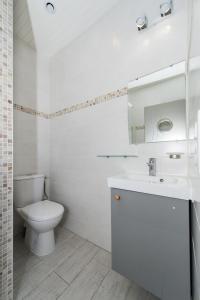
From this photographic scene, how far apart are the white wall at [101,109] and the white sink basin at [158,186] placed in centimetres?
10

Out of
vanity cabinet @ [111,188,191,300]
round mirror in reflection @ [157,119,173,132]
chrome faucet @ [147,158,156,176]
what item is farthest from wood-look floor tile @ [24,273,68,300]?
round mirror in reflection @ [157,119,173,132]

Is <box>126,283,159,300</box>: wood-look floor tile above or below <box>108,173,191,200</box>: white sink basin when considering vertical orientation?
below

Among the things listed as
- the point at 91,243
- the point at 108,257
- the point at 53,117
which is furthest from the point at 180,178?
the point at 53,117

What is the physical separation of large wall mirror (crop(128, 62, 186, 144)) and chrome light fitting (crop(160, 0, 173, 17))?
1.41 feet

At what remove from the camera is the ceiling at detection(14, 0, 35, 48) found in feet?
4.67

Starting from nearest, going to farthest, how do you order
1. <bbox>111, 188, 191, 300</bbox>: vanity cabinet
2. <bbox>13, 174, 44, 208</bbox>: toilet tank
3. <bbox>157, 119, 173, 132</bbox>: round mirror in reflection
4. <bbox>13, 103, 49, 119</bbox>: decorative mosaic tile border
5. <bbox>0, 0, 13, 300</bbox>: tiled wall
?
1. <bbox>111, 188, 191, 300</bbox>: vanity cabinet
2. <bbox>0, 0, 13, 300</bbox>: tiled wall
3. <bbox>157, 119, 173, 132</bbox>: round mirror in reflection
4. <bbox>13, 174, 44, 208</bbox>: toilet tank
5. <bbox>13, 103, 49, 119</bbox>: decorative mosaic tile border

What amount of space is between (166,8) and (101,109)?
94cm

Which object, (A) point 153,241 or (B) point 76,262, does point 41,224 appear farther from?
(A) point 153,241

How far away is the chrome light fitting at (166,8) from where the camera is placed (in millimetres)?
1090

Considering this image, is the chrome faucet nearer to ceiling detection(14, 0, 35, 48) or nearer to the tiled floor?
the tiled floor

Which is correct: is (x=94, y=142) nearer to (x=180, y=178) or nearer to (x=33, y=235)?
(x=180, y=178)

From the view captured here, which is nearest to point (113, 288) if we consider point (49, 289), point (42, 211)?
point (49, 289)

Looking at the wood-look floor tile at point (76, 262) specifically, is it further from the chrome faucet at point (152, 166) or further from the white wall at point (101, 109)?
the chrome faucet at point (152, 166)

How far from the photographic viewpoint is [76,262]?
1312 millimetres
